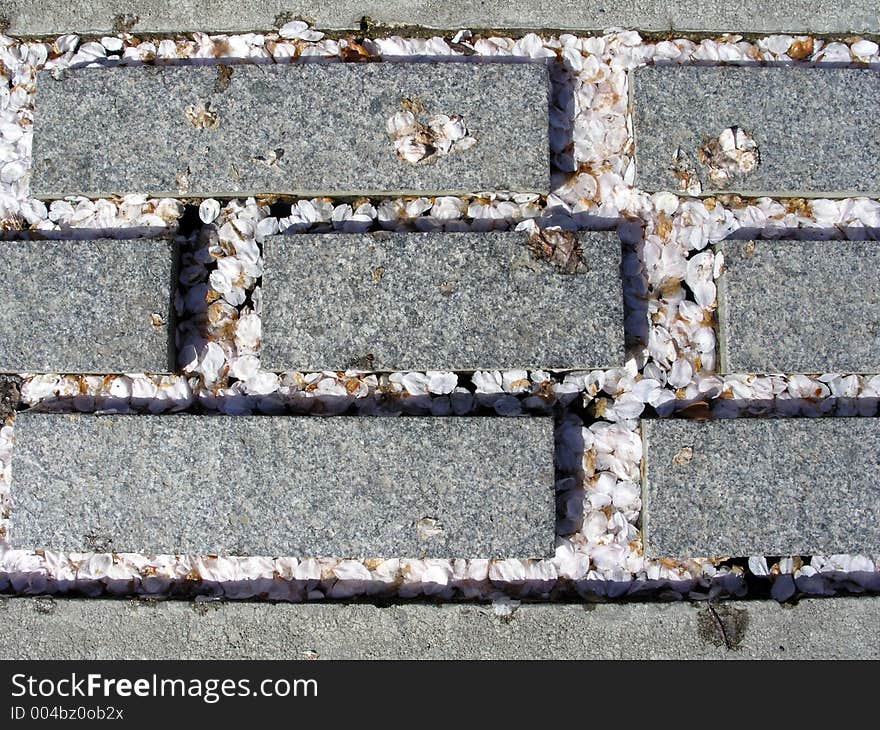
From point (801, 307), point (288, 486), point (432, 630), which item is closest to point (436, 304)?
point (288, 486)

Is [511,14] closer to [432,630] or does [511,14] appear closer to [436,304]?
[436,304]

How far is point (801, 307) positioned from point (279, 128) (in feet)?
5.06

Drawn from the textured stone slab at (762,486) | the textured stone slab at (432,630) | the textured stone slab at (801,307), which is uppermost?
the textured stone slab at (801,307)

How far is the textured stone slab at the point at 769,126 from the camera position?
177 cm

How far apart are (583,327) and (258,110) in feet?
3.63

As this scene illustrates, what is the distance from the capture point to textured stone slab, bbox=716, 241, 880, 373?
5.67 ft

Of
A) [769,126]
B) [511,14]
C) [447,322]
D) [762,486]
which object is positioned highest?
[511,14]

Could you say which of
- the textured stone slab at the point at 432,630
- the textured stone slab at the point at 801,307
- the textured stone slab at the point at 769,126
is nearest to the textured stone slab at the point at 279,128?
the textured stone slab at the point at 769,126

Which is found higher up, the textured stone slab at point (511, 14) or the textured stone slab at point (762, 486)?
the textured stone slab at point (511, 14)

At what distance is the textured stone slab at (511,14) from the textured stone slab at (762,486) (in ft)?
3.90

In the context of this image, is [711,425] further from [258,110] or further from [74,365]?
[74,365]

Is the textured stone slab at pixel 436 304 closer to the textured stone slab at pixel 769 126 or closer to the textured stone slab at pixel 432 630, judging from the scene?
the textured stone slab at pixel 769 126

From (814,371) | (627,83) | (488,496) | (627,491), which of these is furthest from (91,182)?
(814,371)

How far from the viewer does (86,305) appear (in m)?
1.76
